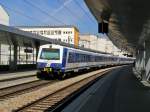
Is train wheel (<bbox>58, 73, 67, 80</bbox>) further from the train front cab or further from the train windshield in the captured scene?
the train windshield

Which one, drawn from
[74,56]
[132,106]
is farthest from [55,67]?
[132,106]

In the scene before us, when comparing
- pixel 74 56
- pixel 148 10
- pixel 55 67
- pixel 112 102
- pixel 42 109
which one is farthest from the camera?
pixel 74 56

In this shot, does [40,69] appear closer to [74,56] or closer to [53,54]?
[53,54]

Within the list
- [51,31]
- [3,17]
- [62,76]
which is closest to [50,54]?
[62,76]

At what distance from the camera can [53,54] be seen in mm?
31922

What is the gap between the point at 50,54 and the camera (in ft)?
105

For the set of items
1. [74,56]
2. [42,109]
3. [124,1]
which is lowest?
[42,109]

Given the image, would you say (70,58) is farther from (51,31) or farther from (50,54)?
(51,31)

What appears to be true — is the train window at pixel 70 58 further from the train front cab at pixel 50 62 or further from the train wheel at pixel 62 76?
the train front cab at pixel 50 62

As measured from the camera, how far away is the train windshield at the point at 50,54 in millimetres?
31728

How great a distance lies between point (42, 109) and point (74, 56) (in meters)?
21.8

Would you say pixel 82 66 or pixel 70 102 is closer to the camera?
pixel 70 102

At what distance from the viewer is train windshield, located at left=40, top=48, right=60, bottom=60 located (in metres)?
31.7

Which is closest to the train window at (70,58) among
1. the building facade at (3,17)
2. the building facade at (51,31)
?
the building facade at (3,17)
